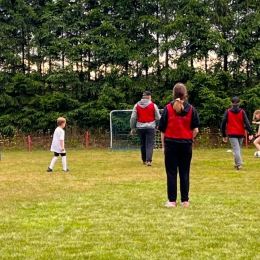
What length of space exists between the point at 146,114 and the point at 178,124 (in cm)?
531

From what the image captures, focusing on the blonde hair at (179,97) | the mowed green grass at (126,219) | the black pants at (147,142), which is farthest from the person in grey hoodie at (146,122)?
the blonde hair at (179,97)

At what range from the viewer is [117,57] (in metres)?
22.4

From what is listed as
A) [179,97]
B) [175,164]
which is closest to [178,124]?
[179,97]

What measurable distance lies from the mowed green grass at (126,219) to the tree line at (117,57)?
13667mm

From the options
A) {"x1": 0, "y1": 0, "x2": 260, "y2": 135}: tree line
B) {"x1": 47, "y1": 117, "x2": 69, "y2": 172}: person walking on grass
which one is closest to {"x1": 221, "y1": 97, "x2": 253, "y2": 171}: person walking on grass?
{"x1": 47, "y1": 117, "x2": 69, "y2": 172}: person walking on grass

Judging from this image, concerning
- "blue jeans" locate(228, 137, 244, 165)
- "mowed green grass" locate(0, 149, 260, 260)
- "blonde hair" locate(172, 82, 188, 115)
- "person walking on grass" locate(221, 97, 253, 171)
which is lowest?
"mowed green grass" locate(0, 149, 260, 260)

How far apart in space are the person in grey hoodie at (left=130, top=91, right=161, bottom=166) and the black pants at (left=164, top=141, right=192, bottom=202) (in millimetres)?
4961

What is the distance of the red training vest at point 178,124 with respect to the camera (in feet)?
18.6

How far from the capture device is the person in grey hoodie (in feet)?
35.4

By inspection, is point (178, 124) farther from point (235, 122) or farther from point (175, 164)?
point (235, 122)

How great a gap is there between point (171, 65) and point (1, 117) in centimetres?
916

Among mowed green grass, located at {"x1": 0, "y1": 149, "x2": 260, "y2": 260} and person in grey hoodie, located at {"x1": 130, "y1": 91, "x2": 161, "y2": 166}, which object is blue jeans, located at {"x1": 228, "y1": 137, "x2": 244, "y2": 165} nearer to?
mowed green grass, located at {"x1": 0, "y1": 149, "x2": 260, "y2": 260}

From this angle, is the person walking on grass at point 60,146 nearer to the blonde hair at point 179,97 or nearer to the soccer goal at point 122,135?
the blonde hair at point 179,97

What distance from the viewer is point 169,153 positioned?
570 cm
